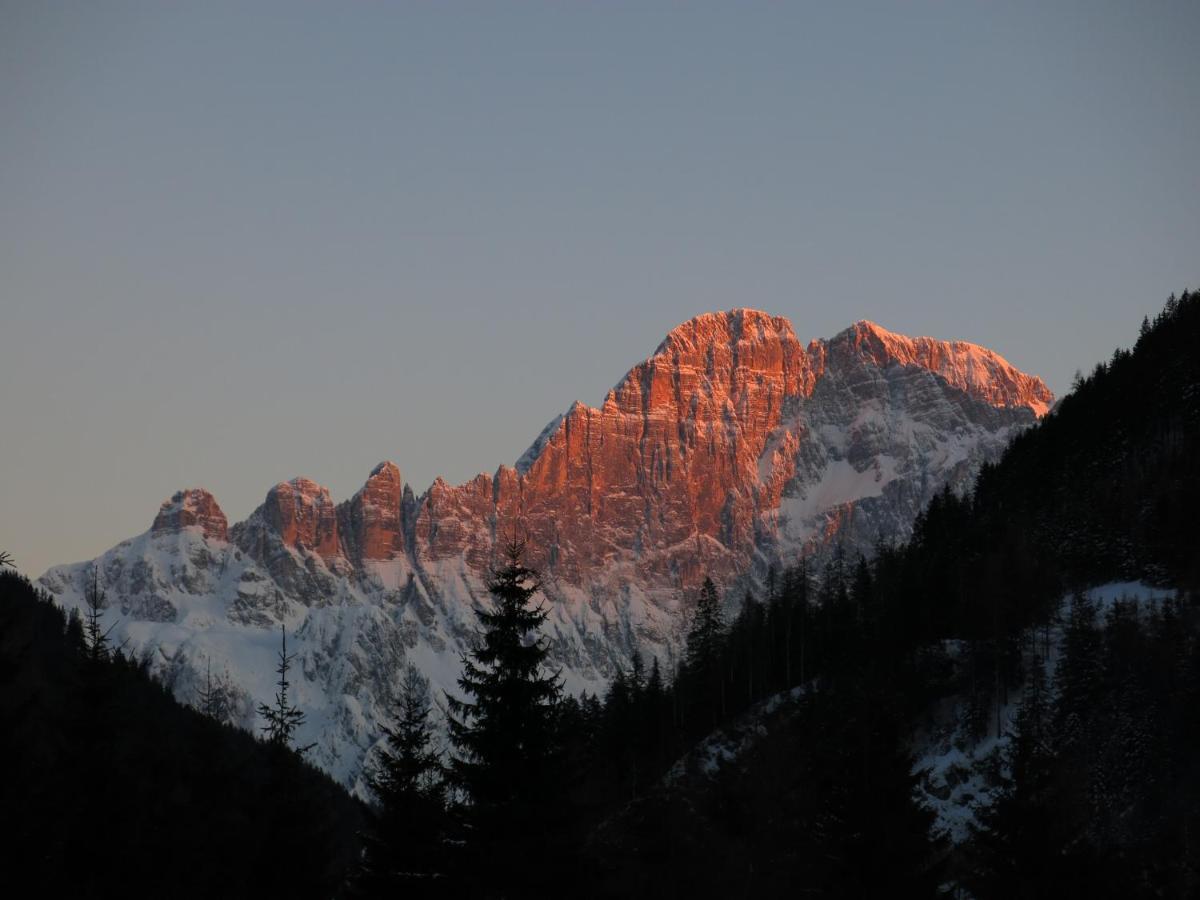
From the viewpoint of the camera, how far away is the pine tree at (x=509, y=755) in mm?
29453

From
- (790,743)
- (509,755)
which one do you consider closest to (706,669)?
(790,743)

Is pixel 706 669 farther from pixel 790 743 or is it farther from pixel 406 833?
pixel 406 833

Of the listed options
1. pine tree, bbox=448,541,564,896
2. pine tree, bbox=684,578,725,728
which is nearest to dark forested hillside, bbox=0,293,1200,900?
pine tree, bbox=448,541,564,896

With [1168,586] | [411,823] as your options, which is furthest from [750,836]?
[411,823]

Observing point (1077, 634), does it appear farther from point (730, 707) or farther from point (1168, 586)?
point (730, 707)

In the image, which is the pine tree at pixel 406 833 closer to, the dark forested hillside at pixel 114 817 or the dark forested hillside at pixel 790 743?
the dark forested hillside at pixel 790 743

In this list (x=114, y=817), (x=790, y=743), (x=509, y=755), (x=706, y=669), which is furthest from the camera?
(x=706, y=669)

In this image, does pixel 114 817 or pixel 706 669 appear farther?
pixel 706 669

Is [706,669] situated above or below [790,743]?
above

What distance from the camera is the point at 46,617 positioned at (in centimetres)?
14075

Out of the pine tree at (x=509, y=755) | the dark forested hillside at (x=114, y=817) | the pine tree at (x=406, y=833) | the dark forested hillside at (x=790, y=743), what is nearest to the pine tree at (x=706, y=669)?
the dark forested hillside at (x=790, y=743)

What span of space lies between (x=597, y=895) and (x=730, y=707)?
293 ft

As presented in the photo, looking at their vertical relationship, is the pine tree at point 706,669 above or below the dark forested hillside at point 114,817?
above

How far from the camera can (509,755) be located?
2992 cm
